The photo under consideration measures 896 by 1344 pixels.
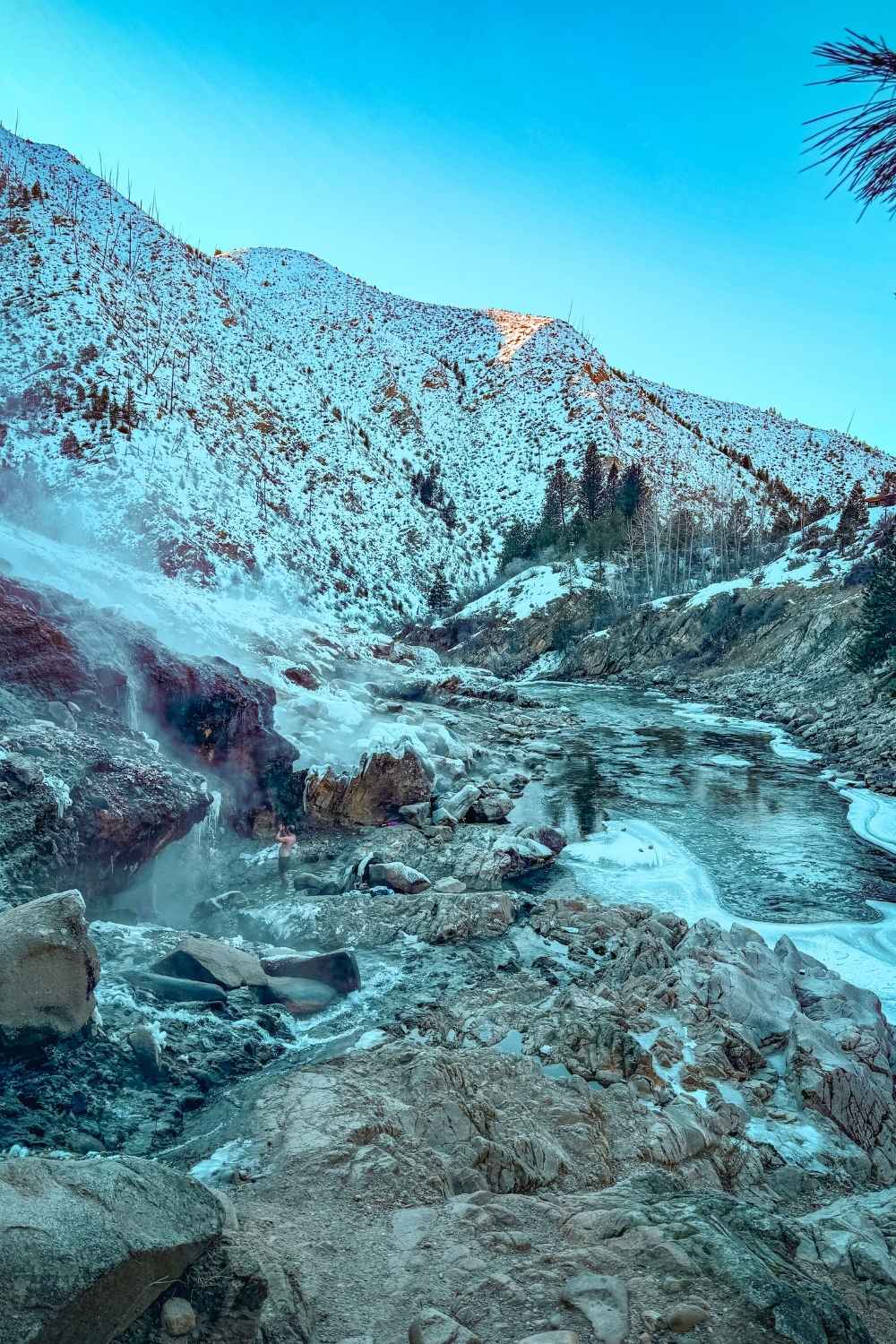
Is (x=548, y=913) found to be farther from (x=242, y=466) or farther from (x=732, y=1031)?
(x=242, y=466)

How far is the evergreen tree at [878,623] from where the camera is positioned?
2738 cm

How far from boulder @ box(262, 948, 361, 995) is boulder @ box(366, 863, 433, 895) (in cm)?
316

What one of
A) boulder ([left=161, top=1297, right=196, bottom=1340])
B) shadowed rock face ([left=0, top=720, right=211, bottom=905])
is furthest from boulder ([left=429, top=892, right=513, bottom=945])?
boulder ([left=161, top=1297, right=196, bottom=1340])

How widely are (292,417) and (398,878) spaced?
66.4m

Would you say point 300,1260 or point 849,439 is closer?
point 300,1260

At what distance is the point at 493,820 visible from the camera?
15961 mm

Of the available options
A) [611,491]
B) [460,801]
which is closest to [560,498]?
[611,491]

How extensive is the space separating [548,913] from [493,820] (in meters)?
4.90

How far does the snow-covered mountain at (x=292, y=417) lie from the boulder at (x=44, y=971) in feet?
96.4

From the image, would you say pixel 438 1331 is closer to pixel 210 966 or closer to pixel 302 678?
pixel 210 966

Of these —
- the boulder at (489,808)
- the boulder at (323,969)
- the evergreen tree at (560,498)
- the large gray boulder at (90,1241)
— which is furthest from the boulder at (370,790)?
the evergreen tree at (560,498)

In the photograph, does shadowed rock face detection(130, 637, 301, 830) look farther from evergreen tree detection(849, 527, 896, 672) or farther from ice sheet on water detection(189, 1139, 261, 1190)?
evergreen tree detection(849, 527, 896, 672)

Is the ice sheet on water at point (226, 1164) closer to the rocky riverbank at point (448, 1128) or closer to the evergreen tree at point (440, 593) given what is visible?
the rocky riverbank at point (448, 1128)

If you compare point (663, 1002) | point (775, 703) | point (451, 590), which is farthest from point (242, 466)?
point (663, 1002)
